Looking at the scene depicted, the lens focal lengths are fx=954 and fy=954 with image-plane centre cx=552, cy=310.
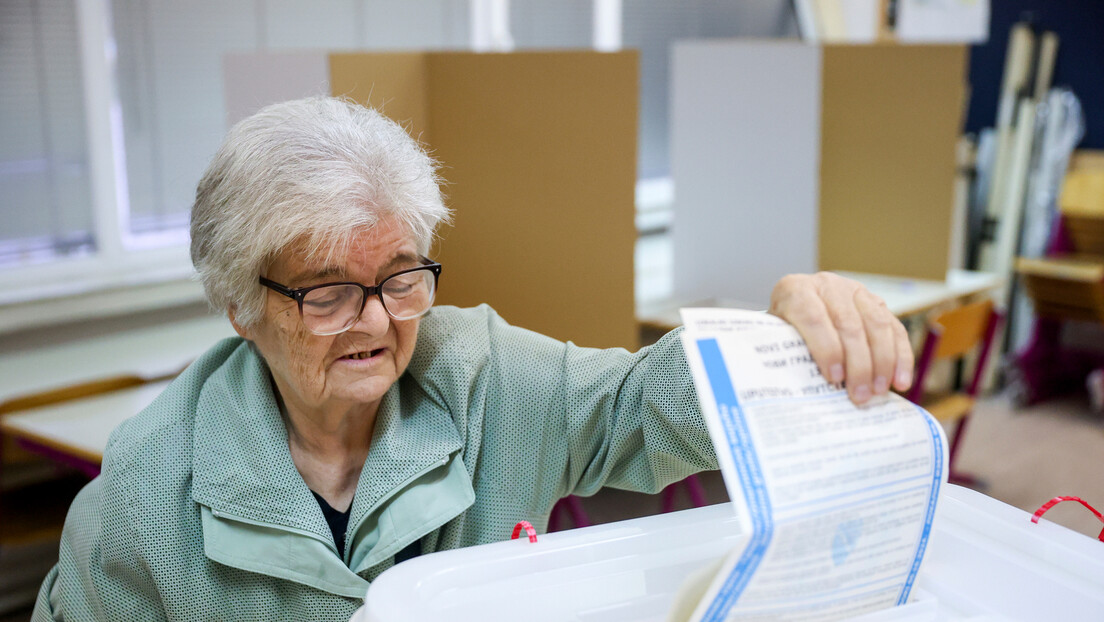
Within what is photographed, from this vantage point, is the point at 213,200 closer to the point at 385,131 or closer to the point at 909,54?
the point at 385,131

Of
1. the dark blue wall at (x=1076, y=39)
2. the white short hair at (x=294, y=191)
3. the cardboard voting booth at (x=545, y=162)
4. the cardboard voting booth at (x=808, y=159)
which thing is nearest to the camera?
the white short hair at (x=294, y=191)

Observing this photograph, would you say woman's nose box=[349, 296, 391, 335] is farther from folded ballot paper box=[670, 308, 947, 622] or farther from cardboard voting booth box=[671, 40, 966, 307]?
cardboard voting booth box=[671, 40, 966, 307]

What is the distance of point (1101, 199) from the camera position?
4012 millimetres

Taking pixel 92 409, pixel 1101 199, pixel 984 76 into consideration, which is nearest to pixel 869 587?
pixel 92 409

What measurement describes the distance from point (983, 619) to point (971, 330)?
7.46 feet

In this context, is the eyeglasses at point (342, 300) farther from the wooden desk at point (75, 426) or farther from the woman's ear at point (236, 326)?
the wooden desk at point (75, 426)

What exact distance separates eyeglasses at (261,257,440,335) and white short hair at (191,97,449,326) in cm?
4

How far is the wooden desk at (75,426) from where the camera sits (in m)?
2.03

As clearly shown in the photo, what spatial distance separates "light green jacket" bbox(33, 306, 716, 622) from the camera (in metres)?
0.91

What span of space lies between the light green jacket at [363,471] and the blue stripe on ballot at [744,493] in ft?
1.09

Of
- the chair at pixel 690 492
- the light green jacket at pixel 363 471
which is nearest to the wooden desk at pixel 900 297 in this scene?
the chair at pixel 690 492

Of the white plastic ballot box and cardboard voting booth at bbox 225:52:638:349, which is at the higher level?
cardboard voting booth at bbox 225:52:638:349

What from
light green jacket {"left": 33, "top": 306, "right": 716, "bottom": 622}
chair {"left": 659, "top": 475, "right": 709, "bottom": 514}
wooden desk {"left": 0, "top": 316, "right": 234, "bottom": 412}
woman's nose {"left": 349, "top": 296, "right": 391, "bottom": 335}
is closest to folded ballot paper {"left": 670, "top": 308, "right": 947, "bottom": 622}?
light green jacket {"left": 33, "top": 306, "right": 716, "bottom": 622}

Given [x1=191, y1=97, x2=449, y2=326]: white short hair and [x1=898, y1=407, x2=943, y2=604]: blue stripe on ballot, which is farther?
[x1=191, y1=97, x2=449, y2=326]: white short hair
